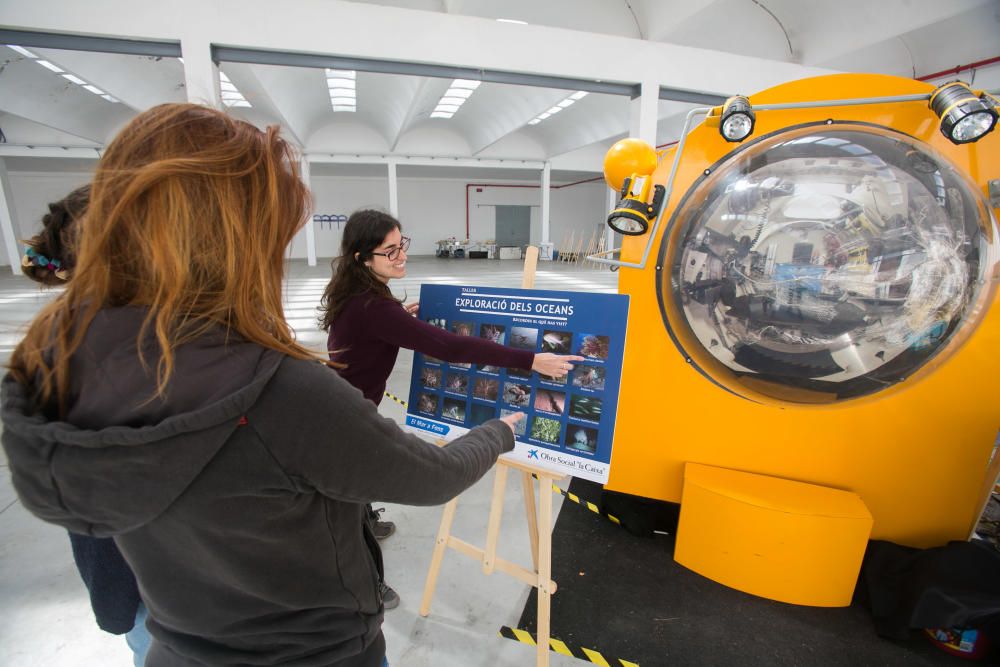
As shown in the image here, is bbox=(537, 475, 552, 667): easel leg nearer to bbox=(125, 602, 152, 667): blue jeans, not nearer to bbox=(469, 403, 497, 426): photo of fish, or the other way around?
bbox=(469, 403, 497, 426): photo of fish

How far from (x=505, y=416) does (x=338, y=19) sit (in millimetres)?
3938

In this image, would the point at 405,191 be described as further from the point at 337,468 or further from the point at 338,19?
the point at 337,468

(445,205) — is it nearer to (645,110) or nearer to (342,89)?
(342,89)

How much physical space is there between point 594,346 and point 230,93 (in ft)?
34.6

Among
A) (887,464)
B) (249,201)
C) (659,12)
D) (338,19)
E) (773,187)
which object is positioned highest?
(659,12)

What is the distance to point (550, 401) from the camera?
140 centimetres

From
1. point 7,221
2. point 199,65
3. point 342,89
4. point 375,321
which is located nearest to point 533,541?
point 375,321

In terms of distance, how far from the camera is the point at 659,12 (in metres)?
4.68

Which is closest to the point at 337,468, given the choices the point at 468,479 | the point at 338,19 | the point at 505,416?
the point at 468,479

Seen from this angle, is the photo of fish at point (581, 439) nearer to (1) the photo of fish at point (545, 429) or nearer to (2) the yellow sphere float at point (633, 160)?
(1) the photo of fish at point (545, 429)

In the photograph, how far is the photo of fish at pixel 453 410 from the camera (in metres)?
1.54

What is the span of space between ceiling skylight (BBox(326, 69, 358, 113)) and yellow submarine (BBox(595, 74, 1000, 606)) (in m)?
8.63

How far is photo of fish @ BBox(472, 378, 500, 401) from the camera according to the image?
1.48 m

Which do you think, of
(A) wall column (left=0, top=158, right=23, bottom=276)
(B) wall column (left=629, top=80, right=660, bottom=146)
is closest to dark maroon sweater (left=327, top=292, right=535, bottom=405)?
(B) wall column (left=629, top=80, right=660, bottom=146)
